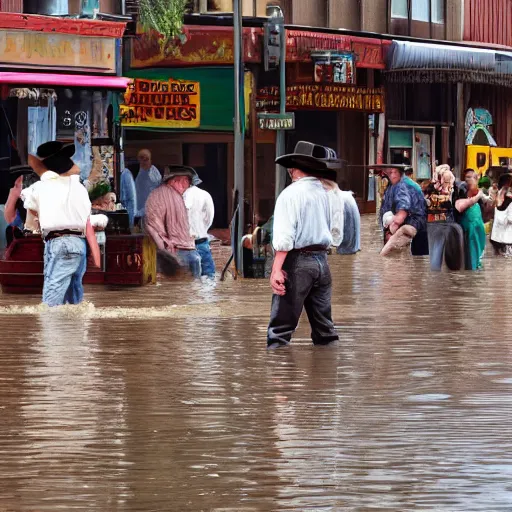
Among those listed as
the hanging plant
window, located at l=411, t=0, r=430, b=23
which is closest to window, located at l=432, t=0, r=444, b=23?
window, located at l=411, t=0, r=430, b=23

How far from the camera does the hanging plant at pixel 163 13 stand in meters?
32.4

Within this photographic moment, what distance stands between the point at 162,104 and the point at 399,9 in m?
7.96

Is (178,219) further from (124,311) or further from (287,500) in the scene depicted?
(287,500)

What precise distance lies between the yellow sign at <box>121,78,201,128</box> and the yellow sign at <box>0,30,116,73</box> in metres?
5.97

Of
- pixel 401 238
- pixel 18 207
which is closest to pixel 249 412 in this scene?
pixel 18 207

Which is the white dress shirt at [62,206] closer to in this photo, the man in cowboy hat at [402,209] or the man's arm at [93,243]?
the man's arm at [93,243]

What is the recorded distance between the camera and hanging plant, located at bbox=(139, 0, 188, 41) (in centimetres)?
3238

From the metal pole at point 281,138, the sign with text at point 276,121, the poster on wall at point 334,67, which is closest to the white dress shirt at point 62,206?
the sign with text at point 276,121

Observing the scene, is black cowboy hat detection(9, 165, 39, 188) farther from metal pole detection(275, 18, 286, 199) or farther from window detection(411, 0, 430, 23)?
window detection(411, 0, 430, 23)

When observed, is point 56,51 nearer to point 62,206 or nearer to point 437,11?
point 62,206

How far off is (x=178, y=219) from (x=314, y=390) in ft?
37.7

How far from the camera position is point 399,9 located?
41312 millimetres

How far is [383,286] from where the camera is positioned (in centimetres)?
2278

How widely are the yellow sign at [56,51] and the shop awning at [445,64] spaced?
463 inches
